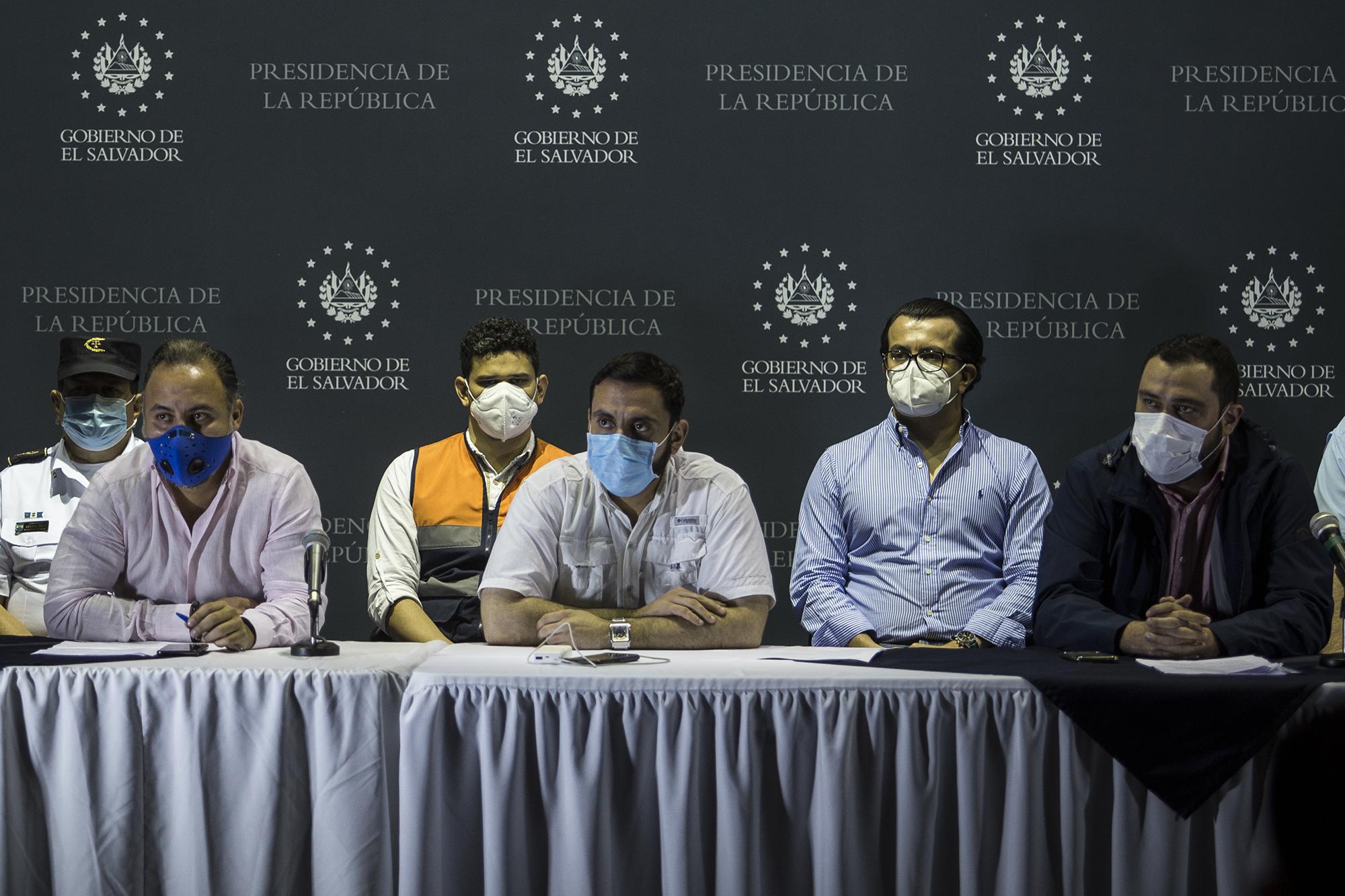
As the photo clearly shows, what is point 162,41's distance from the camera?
439cm

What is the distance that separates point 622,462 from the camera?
9.65 feet

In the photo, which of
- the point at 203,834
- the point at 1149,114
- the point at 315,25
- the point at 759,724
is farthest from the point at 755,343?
the point at 203,834

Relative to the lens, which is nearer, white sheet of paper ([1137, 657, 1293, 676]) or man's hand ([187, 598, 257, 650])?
white sheet of paper ([1137, 657, 1293, 676])

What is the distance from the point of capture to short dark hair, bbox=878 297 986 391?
139 inches

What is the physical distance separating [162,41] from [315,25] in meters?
0.58

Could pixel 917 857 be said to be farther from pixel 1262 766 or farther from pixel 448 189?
pixel 448 189

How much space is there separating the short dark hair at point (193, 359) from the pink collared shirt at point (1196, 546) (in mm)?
2383

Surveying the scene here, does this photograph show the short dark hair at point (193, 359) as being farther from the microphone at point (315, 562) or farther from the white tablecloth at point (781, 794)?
the white tablecloth at point (781, 794)

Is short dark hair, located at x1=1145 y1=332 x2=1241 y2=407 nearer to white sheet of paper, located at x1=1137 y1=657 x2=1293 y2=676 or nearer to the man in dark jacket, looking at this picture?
the man in dark jacket

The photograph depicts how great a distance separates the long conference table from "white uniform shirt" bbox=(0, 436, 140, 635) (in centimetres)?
160

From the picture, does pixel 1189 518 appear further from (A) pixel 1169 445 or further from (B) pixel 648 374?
(B) pixel 648 374

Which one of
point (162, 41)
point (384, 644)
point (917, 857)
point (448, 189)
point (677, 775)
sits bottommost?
point (917, 857)

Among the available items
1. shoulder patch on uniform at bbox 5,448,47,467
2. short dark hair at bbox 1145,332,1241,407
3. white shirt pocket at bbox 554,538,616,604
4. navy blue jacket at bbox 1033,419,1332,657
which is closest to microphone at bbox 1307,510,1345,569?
navy blue jacket at bbox 1033,419,1332,657

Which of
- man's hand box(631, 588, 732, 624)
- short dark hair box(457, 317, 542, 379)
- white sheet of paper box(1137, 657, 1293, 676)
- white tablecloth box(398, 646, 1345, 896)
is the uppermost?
short dark hair box(457, 317, 542, 379)
